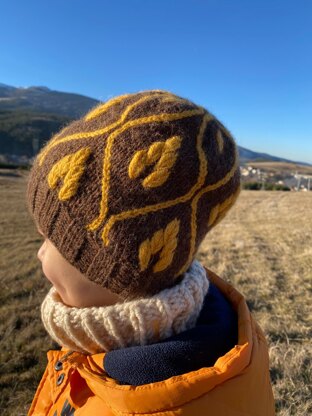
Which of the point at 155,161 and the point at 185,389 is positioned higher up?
the point at 155,161

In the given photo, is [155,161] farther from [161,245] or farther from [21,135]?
[21,135]

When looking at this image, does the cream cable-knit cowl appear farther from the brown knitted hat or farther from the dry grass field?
the dry grass field

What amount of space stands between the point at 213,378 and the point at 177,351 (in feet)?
0.47

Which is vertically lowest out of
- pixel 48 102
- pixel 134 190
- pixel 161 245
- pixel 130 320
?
pixel 130 320

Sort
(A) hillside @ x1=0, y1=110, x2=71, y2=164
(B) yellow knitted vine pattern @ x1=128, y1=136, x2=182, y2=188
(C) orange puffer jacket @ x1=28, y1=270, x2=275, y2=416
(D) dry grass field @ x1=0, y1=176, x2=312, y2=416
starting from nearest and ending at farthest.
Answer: (C) orange puffer jacket @ x1=28, y1=270, x2=275, y2=416, (B) yellow knitted vine pattern @ x1=128, y1=136, x2=182, y2=188, (D) dry grass field @ x1=0, y1=176, x2=312, y2=416, (A) hillside @ x1=0, y1=110, x2=71, y2=164

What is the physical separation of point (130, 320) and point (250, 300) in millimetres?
3144

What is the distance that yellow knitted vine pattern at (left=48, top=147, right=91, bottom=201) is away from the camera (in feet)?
4.25

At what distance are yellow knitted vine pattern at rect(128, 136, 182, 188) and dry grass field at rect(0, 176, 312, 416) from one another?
190 cm

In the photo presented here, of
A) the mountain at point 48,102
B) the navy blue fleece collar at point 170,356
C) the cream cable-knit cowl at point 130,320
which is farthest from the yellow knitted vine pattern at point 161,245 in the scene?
the mountain at point 48,102

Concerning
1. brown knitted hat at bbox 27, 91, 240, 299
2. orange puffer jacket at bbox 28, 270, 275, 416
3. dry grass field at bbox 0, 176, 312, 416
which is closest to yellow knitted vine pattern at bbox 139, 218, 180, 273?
brown knitted hat at bbox 27, 91, 240, 299

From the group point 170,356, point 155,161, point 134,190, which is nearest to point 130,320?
point 170,356

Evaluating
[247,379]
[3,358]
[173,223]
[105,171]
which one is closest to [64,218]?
[105,171]

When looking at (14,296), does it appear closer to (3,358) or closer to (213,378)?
(3,358)

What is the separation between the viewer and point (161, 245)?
1.29 metres
